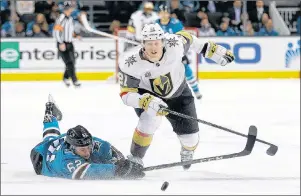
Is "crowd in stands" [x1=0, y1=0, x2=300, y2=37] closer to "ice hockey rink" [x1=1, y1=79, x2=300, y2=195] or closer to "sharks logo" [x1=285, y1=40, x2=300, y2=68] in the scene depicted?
"sharks logo" [x1=285, y1=40, x2=300, y2=68]

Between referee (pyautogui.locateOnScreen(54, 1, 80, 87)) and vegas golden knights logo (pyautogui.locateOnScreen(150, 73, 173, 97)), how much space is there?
6272 mm

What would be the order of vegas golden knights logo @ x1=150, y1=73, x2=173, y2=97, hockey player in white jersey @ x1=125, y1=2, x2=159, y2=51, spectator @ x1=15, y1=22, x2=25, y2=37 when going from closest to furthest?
1. vegas golden knights logo @ x1=150, y1=73, x2=173, y2=97
2. hockey player in white jersey @ x1=125, y1=2, x2=159, y2=51
3. spectator @ x1=15, y1=22, x2=25, y2=37

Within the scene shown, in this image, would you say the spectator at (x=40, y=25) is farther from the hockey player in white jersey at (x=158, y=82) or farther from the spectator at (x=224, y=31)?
the hockey player in white jersey at (x=158, y=82)

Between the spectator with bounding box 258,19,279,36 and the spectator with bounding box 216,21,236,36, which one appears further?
the spectator with bounding box 258,19,279,36

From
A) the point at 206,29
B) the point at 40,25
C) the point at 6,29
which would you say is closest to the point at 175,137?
the point at 206,29

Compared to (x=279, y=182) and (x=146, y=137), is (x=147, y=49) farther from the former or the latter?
(x=279, y=182)

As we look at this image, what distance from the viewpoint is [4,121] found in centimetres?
815

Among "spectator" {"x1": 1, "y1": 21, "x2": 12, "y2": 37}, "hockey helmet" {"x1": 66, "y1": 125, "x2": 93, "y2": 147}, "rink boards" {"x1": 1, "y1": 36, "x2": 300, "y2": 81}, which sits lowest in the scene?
"rink boards" {"x1": 1, "y1": 36, "x2": 300, "y2": 81}

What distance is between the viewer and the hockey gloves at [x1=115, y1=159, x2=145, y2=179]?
15.4 feet

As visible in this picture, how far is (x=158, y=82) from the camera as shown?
5090mm

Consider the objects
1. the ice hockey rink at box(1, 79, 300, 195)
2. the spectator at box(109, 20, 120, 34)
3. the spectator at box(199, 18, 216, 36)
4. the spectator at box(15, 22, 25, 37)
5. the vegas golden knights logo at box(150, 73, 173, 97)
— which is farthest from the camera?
the spectator at box(109, 20, 120, 34)

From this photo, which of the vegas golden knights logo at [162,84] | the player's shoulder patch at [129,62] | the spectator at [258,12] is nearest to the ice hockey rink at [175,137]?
the vegas golden knights logo at [162,84]

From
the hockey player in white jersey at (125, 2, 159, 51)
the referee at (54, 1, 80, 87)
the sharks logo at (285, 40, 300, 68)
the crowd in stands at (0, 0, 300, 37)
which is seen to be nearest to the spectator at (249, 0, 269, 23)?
the crowd in stands at (0, 0, 300, 37)

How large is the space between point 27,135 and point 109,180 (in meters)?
2.42
